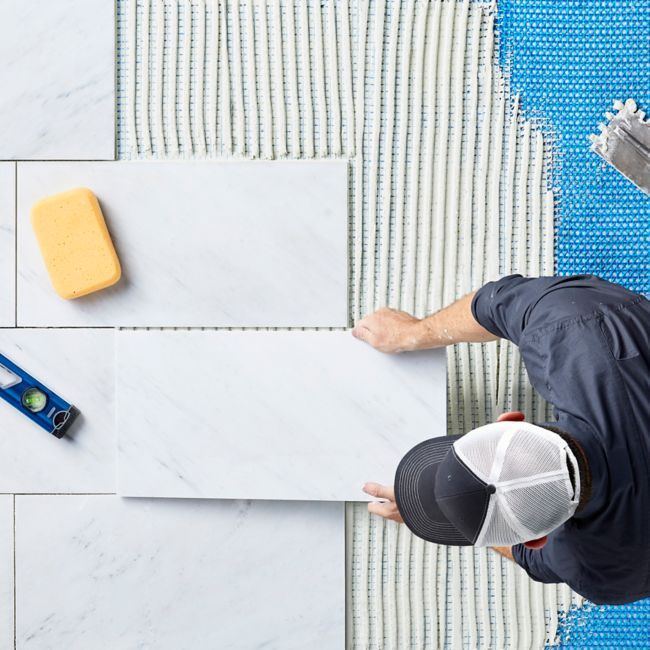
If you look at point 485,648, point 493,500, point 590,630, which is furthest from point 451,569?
point 493,500

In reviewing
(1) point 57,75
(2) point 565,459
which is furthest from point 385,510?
(1) point 57,75

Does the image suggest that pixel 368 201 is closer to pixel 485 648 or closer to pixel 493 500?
pixel 493 500

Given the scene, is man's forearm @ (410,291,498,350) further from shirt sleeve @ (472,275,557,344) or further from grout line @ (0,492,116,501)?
grout line @ (0,492,116,501)

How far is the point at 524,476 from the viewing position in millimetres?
712

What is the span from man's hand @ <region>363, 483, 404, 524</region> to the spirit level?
1.67 ft

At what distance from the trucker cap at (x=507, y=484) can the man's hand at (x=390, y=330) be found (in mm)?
281

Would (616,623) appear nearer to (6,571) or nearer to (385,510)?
(385,510)

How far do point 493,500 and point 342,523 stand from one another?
0.45 m

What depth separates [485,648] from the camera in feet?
3.77

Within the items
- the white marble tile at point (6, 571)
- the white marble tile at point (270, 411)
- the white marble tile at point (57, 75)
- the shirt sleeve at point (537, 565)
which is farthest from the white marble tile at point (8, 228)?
the shirt sleeve at point (537, 565)

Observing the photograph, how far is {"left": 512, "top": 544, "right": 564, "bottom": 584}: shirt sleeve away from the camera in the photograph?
0.90 metres

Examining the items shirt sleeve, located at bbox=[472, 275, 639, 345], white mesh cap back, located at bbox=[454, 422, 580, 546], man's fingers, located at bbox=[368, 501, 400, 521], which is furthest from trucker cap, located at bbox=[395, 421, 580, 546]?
man's fingers, located at bbox=[368, 501, 400, 521]

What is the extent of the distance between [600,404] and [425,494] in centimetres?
23

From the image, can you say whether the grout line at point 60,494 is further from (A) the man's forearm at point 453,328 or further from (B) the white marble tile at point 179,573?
(A) the man's forearm at point 453,328
